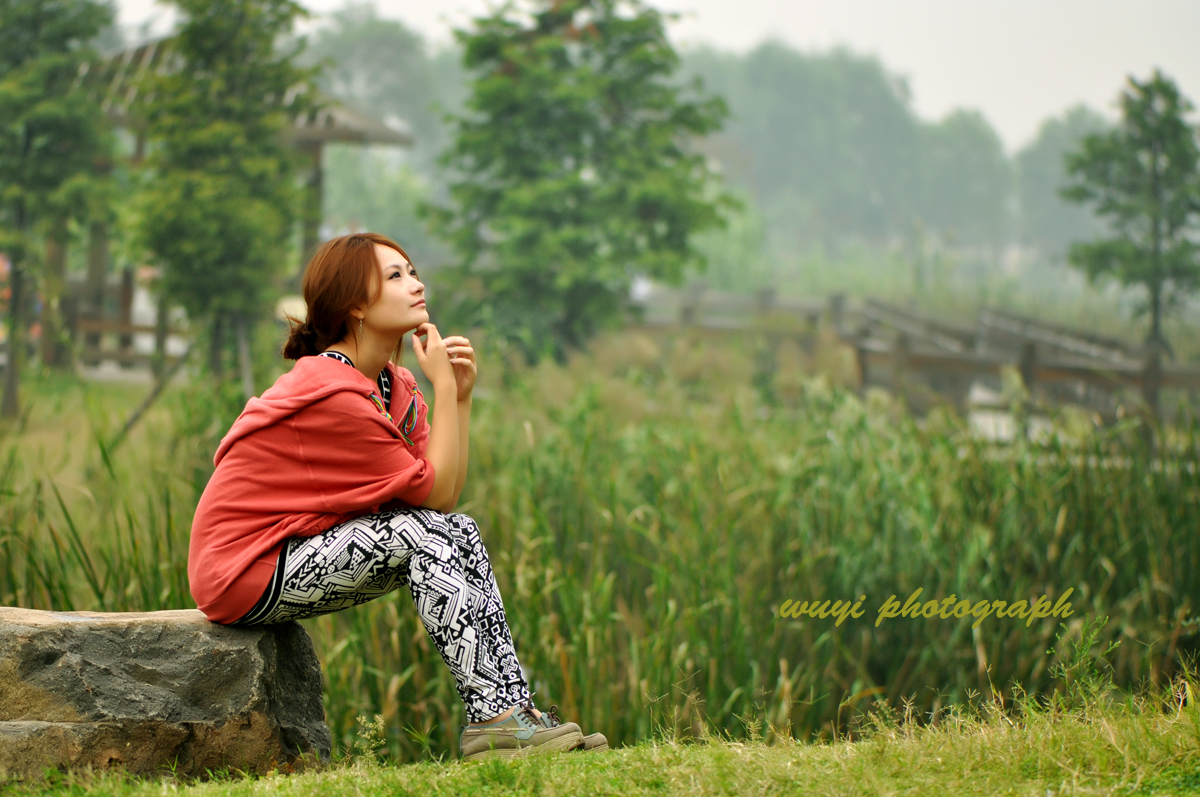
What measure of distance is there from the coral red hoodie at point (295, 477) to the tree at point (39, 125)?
27.2ft

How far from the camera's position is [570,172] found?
10.9 metres

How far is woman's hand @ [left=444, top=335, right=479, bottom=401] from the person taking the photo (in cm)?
264

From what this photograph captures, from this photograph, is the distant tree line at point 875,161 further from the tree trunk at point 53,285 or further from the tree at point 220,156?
the tree at point 220,156

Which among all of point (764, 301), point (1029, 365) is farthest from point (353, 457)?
point (764, 301)

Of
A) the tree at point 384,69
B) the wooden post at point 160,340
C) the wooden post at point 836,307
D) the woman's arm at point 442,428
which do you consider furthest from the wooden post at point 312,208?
the tree at point 384,69

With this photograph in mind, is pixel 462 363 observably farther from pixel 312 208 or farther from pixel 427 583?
pixel 312 208

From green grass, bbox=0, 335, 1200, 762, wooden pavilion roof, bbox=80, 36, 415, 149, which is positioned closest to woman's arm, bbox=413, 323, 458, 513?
green grass, bbox=0, 335, 1200, 762

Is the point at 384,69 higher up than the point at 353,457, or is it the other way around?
the point at 384,69

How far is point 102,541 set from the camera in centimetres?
430

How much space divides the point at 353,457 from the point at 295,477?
150mm

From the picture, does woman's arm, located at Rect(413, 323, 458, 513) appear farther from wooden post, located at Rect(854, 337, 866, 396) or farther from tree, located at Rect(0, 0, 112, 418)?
wooden post, located at Rect(854, 337, 866, 396)

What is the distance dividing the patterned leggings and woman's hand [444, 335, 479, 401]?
39cm

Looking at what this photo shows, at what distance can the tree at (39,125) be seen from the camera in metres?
9.55

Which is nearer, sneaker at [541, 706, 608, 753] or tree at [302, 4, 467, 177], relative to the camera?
sneaker at [541, 706, 608, 753]
